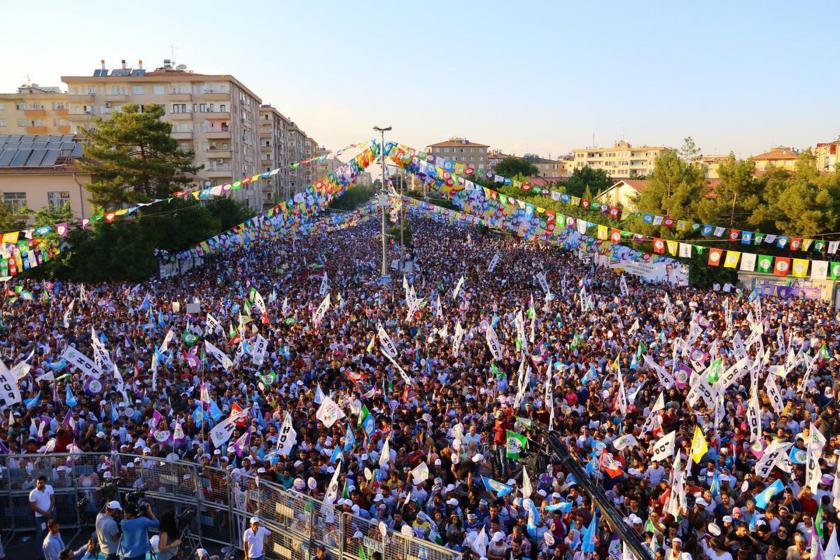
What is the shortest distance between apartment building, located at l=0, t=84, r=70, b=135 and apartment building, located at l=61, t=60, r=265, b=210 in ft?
31.5

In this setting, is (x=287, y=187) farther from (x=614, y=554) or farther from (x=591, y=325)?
(x=614, y=554)

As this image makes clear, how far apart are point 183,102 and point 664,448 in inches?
2032

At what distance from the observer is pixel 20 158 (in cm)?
3731

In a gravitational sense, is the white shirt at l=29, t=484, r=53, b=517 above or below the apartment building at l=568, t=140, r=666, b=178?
below

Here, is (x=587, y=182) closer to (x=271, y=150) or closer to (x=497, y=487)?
(x=271, y=150)

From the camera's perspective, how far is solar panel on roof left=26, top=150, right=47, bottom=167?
3662 cm

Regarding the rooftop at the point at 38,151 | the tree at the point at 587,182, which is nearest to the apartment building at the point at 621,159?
the tree at the point at 587,182

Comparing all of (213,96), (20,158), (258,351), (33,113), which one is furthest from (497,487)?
(33,113)

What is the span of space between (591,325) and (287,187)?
7617 centimetres

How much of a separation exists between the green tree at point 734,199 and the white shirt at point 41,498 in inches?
1253

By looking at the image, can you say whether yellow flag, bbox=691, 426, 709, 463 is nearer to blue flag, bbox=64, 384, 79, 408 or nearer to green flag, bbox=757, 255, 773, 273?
blue flag, bbox=64, 384, 79, 408

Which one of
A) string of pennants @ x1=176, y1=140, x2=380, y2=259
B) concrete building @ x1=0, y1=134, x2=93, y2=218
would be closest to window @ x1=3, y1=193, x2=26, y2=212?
concrete building @ x1=0, y1=134, x2=93, y2=218

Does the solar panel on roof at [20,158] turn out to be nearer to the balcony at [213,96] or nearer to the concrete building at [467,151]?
the balcony at [213,96]

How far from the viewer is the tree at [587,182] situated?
65.0 m
